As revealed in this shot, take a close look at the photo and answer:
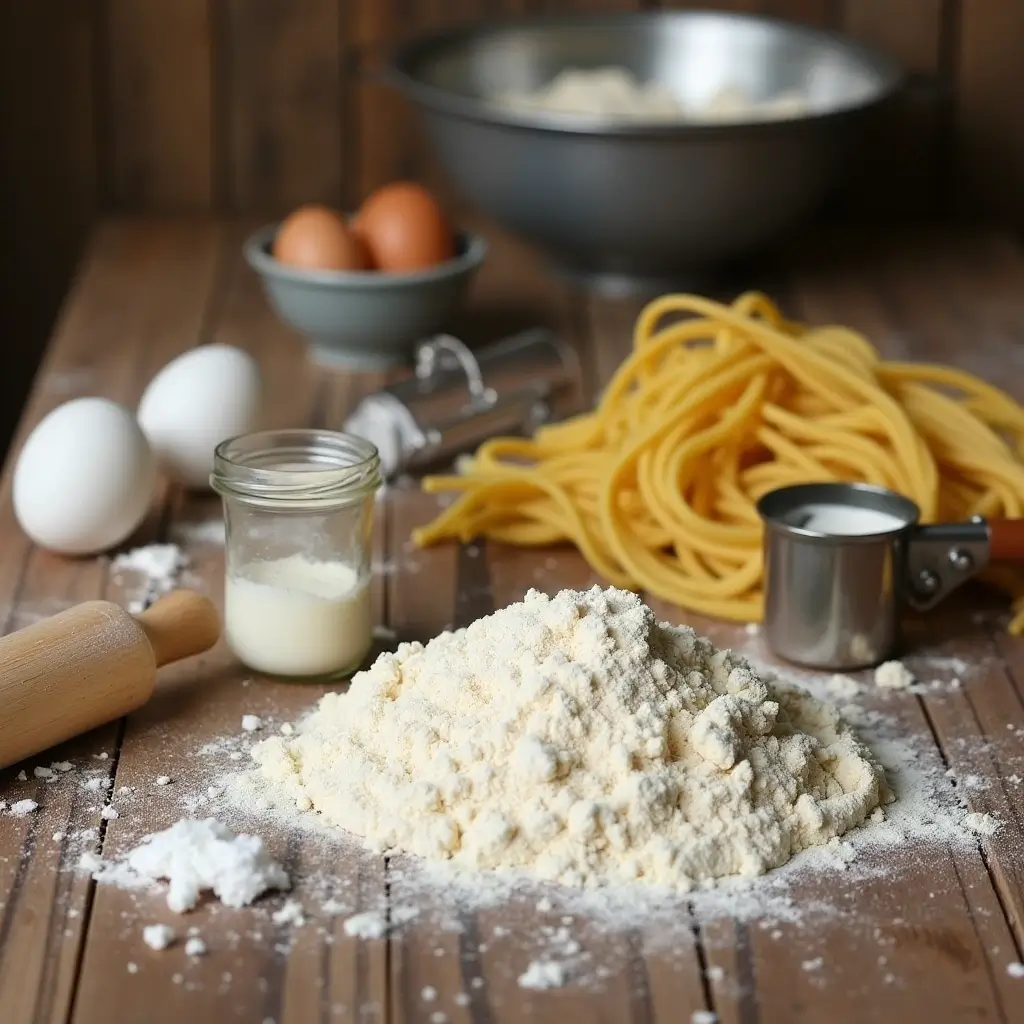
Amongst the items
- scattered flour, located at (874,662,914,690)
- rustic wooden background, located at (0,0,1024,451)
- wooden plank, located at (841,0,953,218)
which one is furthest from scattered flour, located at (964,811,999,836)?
rustic wooden background, located at (0,0,1024,451)

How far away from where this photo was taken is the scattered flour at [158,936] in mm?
1007

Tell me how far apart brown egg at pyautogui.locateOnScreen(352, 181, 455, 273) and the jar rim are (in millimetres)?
682

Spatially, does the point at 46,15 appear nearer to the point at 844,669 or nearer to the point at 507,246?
the point at 507,246

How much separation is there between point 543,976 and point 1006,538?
64cm

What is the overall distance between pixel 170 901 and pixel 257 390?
0.81 metres

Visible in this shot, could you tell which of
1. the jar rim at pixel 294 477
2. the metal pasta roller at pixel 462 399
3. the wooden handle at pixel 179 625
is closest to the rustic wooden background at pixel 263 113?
the metal pasta roller at pixel 462 399

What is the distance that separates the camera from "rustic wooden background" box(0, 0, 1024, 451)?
263 cm

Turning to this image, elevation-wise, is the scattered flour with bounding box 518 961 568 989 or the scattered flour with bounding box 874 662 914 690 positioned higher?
the scattered flour with bounding box 518 961 568 989

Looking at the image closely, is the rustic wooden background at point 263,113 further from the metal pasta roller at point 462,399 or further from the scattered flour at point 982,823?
the scattered flour at point 982,823

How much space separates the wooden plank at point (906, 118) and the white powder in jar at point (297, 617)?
1.57m

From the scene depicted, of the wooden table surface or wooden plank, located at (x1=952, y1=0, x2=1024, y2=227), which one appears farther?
wooden plank, located at (x1=952, y1=0, x2=1024, y2=227)

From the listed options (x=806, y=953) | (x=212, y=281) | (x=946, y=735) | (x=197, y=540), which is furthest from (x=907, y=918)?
(x=212, y=281)

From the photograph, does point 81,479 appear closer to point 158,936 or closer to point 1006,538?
point 158,936

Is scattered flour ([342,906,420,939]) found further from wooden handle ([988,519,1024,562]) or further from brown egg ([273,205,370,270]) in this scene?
brown egg ([273,205,370,270])
